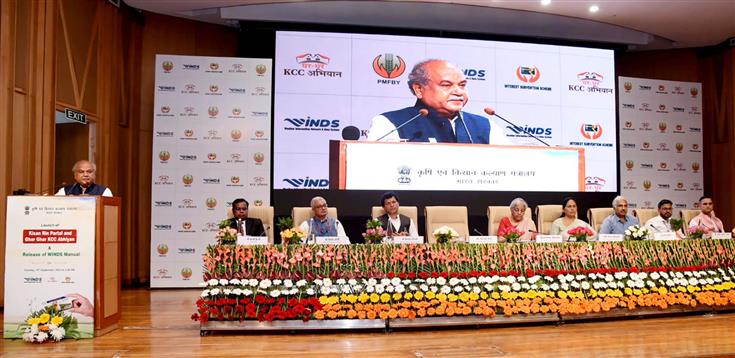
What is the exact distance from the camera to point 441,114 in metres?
7.06

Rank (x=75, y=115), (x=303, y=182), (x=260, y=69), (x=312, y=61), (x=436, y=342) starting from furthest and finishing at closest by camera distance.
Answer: (x=260, y=69) → (x=312, y=61) → (x=303, y=182) → (x=75, y=115) → (x=436, y=342)

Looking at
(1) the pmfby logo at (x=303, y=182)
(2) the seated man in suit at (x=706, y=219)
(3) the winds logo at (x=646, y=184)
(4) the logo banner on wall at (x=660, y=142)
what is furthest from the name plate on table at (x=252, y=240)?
(3) the winds logo at (x=646, y=184)

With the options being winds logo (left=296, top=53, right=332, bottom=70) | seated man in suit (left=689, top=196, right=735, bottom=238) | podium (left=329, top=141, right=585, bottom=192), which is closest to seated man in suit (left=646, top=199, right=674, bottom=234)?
seated man in suit (left=689, top=196, right=735, bottom=238)

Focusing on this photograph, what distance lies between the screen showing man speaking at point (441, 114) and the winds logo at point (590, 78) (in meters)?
0.01

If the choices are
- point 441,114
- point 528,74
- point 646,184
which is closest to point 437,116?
point 441,114

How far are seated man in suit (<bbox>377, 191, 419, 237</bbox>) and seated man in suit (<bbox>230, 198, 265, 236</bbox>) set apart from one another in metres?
1.16

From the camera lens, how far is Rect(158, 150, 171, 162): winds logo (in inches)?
268

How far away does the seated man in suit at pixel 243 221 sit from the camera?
203 inches

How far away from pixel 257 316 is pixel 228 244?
0.54m

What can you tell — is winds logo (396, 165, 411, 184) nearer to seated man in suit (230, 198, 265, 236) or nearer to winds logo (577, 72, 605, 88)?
seated man in suit (230, 198, 265, 236)

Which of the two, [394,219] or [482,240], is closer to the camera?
[482,240]

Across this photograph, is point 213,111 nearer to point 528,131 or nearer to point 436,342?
Result: point 528,131

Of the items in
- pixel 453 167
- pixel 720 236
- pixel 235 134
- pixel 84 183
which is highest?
pixel 235 134

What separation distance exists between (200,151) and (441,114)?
2982 millimetres
